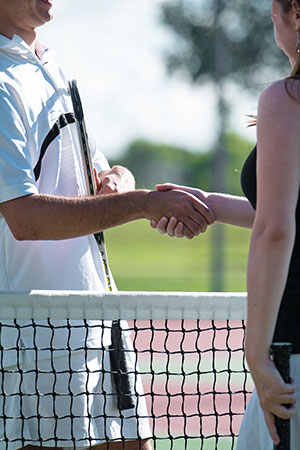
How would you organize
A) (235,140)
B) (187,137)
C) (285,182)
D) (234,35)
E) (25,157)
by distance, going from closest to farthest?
(285,182) < (25,157) < (234,35) < (187,137) < (235,140)

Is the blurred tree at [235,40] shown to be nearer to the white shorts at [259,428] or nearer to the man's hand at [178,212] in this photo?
the man's hand at [178,212]

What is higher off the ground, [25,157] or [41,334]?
[25,157]

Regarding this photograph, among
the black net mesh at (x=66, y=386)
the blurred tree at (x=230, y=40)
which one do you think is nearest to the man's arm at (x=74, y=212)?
the black net mesh at (x=66, y=386)

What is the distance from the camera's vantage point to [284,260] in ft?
5.86

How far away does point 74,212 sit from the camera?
257cm

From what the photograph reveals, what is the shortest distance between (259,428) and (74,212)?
0.93m

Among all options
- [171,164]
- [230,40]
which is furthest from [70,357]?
[171,164]

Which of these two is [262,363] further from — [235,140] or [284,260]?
[235,140]

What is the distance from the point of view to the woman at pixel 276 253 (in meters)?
1.77

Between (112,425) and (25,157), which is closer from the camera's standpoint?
(25,157)

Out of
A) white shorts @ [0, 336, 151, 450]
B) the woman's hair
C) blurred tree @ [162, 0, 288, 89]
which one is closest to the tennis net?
white shorts @ [0, 336, 151, 450]

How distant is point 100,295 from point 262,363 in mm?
892

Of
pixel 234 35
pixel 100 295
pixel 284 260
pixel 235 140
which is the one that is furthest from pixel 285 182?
pixel 235 140

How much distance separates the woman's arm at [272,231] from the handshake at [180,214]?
0.92 metres
